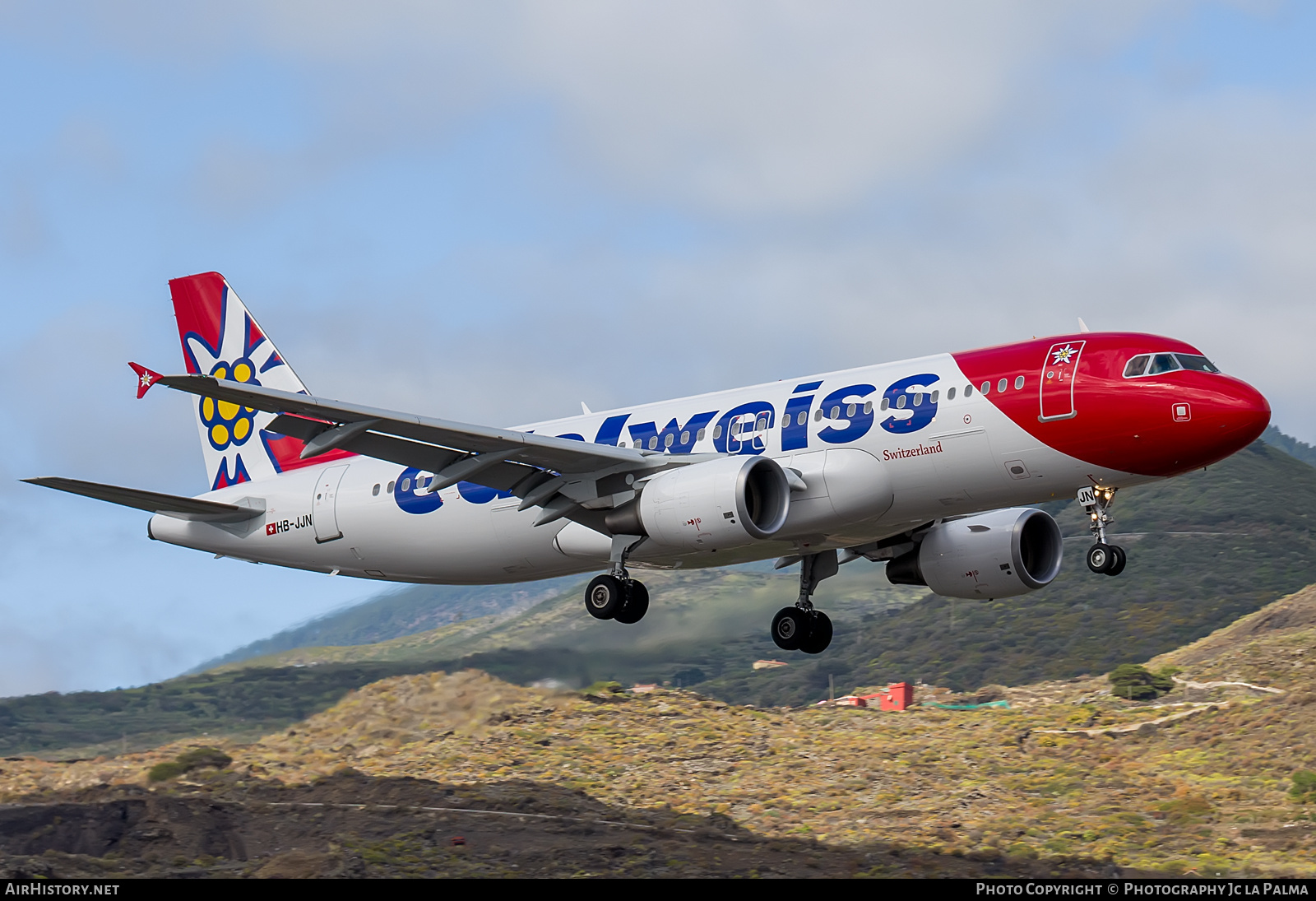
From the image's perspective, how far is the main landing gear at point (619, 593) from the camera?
29.6 meters

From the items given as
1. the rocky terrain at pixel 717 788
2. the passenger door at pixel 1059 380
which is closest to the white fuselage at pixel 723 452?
the passenger door at pixel 1059 380

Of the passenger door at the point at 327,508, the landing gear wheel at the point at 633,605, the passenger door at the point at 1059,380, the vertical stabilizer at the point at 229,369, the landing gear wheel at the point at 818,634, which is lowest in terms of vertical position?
the landing gear wheel at the point at 818,634

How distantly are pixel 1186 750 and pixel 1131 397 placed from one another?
58.0 m

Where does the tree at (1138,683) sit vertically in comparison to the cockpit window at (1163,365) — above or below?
below

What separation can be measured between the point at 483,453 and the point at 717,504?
4.66m

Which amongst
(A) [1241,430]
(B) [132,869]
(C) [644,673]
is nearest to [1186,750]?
(C) [644,673]

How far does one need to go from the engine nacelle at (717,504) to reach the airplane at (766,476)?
0.13ft

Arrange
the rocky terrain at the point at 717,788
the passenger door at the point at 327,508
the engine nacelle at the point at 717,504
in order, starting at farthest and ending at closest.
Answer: the rocky terrain at the point at 717,788 → the passenger door at the point at 327,508 → the engine nacelle at the point at 717,504

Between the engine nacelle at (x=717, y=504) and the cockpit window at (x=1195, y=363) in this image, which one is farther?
the engine nacelle at (x=717, y=504)

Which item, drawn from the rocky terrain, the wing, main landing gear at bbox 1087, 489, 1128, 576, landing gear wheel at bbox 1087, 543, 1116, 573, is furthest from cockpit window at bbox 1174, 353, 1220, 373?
the rocky terrain

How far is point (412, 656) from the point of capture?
158 ft

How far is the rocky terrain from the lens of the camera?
5912cm

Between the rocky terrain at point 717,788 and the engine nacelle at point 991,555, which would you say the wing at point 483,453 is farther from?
the rocky terrain at point 717,788
